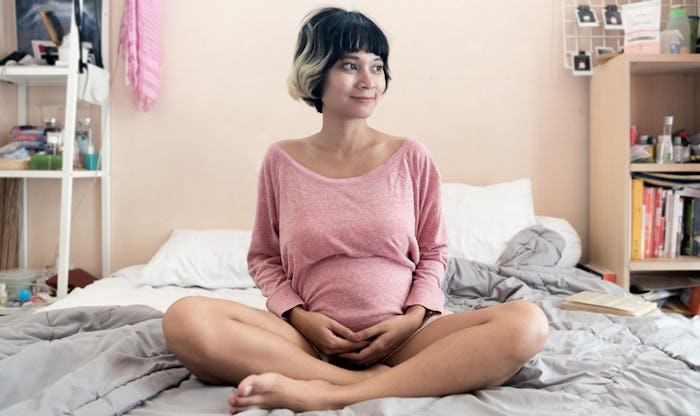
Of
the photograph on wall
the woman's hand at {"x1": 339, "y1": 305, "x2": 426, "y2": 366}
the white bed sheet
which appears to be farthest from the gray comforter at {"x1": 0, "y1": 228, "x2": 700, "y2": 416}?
the photograph on wall

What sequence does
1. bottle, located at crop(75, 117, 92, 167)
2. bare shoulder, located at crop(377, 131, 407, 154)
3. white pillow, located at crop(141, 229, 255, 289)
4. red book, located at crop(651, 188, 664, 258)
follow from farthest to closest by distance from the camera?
bottle, located at crop(75, 117, 92, 167) → red book, located at crop(651, 188, 664, 258) → white pillow, located at crop(141, 229, 255, 289) → bare shoulder, located at crop(377, 131, 407, 154)

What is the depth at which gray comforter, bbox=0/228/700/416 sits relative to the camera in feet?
3.04

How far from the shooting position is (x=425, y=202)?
1301 mm

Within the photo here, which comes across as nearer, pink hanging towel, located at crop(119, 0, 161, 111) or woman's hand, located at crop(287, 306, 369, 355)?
woman's hand, located at crop(287, 306, 369, 355)

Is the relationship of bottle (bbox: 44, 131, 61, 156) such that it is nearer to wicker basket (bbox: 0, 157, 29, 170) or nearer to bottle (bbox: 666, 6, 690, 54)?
wicker basket (bbox: 0, 157, 29, 170)

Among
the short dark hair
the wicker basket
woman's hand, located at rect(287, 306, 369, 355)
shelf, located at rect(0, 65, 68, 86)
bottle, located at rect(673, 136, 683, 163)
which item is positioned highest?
shelf, located at rect(0, 65, 68, 86)

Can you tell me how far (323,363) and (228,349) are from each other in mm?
161

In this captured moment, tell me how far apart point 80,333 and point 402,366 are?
720 mm

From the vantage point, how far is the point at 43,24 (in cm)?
244

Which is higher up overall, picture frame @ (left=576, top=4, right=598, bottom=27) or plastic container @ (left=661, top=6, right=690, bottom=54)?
Answer: picture frame @ (left=576, top=4, right=598, bottom=27)

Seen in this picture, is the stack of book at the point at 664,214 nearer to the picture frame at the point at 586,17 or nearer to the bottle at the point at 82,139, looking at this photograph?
the picture frame at the point at 586,17

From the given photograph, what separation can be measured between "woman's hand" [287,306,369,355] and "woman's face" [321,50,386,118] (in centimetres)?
41

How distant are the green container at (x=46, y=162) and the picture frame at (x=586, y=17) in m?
1.98

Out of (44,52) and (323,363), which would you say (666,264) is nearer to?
(323,363)
